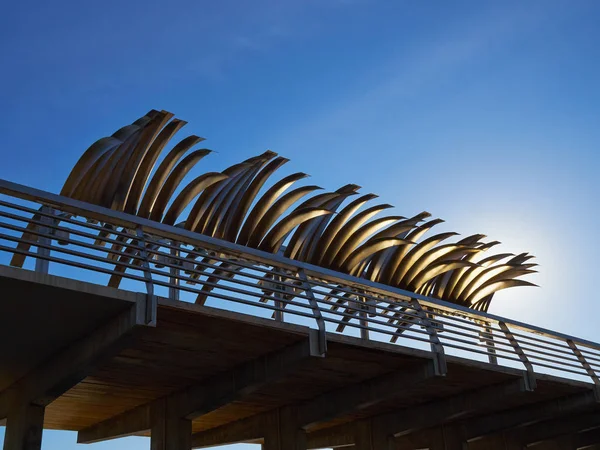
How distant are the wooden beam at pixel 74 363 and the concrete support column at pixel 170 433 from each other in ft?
10.1

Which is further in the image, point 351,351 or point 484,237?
point 484,237

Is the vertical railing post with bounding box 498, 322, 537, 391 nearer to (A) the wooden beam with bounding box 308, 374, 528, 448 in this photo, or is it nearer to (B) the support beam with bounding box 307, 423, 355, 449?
(A) the wooden beam with bounding box 308, 374, 528, 448

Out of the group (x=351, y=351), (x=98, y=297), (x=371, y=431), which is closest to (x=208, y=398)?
(x=351, y=351)

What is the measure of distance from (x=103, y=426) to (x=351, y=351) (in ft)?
24.8

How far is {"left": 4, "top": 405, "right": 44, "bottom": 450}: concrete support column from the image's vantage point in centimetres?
1287

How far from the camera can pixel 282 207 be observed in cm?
1580

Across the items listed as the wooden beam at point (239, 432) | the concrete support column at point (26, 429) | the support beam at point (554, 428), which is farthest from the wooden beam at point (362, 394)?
the support beam at point (554, 428)

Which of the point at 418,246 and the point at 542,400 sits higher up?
the point at 418,246

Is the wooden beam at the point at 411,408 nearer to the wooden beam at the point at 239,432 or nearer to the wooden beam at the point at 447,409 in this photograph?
the wooden beam at the point at 447,409

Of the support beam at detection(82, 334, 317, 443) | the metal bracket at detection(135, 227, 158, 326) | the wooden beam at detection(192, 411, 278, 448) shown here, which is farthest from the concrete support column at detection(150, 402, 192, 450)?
the metal bracket at detection(135, 227, 158, 326)

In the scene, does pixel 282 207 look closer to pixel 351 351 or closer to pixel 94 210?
pixel 351 351

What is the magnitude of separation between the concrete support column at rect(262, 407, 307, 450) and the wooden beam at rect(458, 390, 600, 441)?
5.78 m

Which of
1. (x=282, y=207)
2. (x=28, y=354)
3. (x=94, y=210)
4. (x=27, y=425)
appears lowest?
(x=27, y=425)

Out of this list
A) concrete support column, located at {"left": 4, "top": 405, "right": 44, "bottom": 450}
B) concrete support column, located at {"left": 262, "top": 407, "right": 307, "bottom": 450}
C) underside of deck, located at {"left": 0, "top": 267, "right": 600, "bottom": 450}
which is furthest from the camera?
concrete support column, located at {"left": 262, "top": 407, "right": 307, "bottom": 450}
